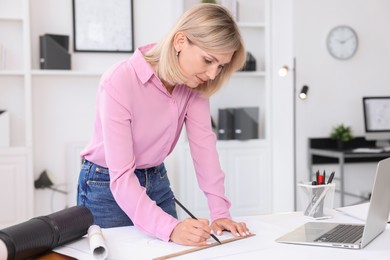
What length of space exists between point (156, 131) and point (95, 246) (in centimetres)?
50

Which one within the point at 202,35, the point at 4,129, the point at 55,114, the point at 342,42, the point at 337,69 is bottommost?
the point at 4,129

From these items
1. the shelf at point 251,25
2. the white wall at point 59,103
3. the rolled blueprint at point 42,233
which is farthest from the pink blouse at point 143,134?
the shelf at point 251,25

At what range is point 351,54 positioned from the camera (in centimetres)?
482

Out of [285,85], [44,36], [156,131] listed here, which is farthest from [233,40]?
[285,85]

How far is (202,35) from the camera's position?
57.3 inches

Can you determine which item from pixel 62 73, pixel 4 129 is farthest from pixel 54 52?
pixel 4 129

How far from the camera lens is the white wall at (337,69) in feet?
15.5

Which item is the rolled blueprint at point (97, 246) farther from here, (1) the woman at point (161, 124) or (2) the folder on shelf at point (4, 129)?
(2) the folder on shelf at point (4, 129)

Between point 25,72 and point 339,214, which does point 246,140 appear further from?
point 339,214

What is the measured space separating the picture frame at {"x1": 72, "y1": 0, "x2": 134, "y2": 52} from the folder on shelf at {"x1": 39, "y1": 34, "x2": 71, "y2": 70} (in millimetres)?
134

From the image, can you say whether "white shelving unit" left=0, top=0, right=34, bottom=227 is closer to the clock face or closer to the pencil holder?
the pencil holder

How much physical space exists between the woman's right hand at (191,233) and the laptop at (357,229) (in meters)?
0.20

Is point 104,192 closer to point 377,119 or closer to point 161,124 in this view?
point 161,124

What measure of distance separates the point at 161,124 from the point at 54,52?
7.62 feet
